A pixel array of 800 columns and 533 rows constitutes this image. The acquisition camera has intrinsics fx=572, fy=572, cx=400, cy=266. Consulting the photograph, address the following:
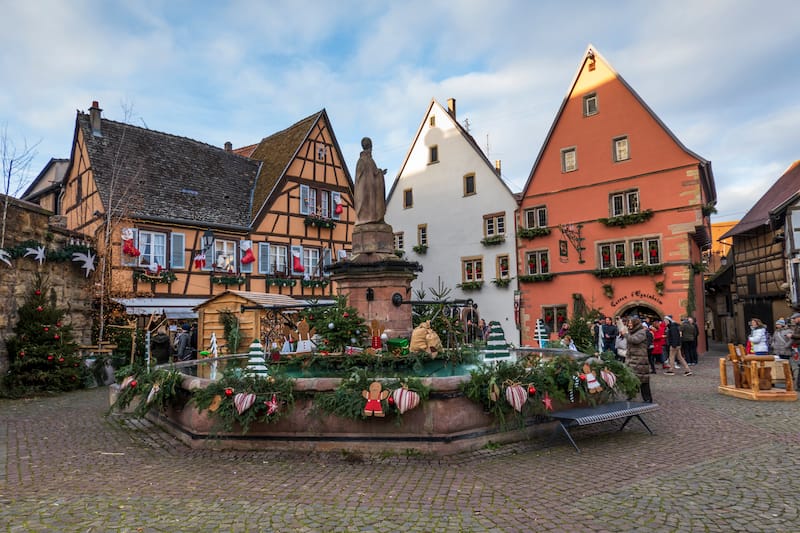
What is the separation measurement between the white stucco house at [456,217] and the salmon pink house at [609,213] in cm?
117

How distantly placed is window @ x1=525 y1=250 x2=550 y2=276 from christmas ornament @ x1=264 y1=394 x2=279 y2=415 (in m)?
22.2

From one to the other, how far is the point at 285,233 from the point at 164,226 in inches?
221

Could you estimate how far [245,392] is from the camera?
715 cm

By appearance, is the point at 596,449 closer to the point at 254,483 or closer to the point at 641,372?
the point at 641,372

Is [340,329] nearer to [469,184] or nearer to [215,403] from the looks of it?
[215,403]

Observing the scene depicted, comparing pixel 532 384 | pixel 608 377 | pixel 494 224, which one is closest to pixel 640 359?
pixel 608 377

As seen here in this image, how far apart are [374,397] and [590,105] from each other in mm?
23716

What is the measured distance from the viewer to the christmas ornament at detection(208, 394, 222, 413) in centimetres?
717

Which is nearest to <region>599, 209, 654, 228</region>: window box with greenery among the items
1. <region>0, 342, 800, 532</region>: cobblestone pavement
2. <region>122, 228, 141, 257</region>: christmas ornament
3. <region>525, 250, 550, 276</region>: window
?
<region>525, 250, 550, 276</region>: window

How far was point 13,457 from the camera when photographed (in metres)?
7.23

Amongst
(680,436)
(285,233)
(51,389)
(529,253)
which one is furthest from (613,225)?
(51,389)

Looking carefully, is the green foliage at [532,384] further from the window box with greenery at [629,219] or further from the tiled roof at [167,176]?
the tiled roof at [167,176]

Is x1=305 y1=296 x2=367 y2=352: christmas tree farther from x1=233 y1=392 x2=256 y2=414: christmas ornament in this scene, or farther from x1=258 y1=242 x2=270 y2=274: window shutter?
x1=258 y1=242 x2=270 y2=274: window shutter


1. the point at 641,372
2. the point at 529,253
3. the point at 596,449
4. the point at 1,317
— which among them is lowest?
the point at 596,449
